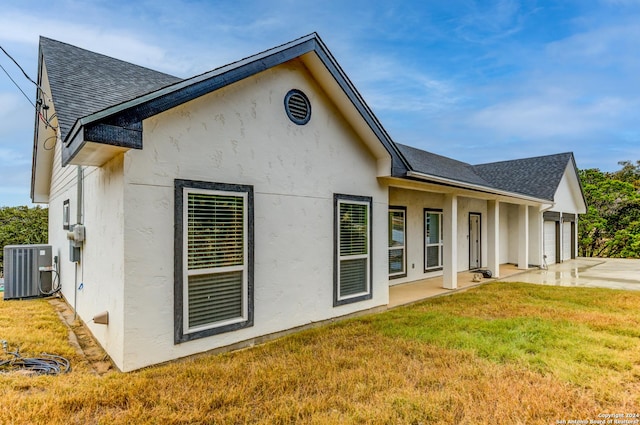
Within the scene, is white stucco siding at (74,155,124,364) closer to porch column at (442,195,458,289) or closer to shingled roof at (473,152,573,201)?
porch column at (442,195,458,289)

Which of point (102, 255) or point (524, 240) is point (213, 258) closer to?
point (102, 255)

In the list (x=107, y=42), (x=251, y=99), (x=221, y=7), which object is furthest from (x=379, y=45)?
(x=251, y=99)

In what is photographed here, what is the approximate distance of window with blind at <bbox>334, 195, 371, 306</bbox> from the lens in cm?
606

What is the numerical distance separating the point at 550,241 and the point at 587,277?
5.12 m

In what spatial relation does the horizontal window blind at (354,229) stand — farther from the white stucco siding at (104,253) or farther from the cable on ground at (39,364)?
the cable on ground at (39,364)

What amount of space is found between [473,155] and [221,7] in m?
79.0

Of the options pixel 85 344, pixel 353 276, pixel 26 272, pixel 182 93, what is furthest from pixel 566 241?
pixel 26 272

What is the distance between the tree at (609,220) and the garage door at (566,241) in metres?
3.63

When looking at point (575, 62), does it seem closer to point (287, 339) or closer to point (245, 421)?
point (287, 339)

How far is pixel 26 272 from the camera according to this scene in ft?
26.6

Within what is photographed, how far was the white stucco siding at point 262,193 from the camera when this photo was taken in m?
3.87

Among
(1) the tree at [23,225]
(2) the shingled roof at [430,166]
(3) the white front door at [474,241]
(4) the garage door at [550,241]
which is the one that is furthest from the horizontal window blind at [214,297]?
(4) the garage door at [550,241]

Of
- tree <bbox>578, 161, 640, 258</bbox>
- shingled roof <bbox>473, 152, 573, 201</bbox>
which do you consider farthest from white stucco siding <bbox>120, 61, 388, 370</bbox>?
tree <bbox>578, 161, 640, 258</bbox>

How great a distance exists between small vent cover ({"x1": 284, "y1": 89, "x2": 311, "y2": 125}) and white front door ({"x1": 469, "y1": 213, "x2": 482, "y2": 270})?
9.62 metres
